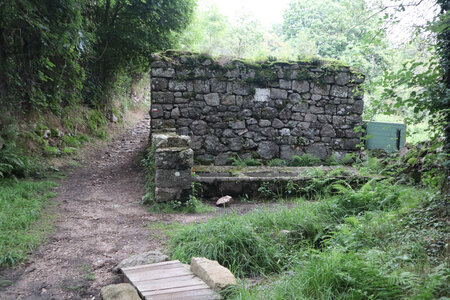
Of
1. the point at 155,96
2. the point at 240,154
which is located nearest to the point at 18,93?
the point at 155,96

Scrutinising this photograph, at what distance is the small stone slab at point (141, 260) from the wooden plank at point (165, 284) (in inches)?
19.0

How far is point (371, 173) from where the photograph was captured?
662cm

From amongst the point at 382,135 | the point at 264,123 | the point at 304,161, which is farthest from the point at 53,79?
the point at 382,135

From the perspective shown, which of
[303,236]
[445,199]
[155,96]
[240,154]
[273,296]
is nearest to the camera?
[273,296]

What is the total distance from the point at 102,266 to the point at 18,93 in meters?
5.47

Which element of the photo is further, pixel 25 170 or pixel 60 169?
pixel 60 169

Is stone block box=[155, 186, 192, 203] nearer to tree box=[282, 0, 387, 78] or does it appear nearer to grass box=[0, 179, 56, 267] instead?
grass box=[0, 179, 56, 267]

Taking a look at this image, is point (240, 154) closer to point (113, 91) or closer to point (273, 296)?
point (273, 296)

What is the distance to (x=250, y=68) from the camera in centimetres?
805

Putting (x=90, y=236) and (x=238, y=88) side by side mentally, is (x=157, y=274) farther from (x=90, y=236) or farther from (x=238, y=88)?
(x=238, y=88)

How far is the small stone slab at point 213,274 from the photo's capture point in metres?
2.61

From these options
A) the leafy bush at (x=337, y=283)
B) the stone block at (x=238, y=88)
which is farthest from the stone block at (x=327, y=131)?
the leafy bush at (x=337, y=283)

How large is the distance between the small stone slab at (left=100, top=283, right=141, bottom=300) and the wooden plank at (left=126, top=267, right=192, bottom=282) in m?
0.11

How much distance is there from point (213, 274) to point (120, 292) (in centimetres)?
73
